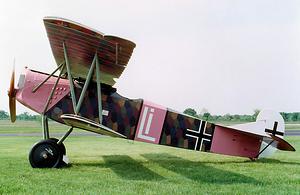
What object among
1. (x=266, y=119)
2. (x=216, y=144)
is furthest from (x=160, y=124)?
(x=266, y=119)

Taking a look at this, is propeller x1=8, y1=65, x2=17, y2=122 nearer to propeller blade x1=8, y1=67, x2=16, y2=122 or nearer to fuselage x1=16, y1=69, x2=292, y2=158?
propeller blade x1=8, y1=67, x2=16, y2=122

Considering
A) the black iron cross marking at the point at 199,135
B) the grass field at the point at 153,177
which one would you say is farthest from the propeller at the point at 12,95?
the black iron cross marking at the point at 199,135

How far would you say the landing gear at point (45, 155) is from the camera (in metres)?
7.89

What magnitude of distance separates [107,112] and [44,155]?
182cm

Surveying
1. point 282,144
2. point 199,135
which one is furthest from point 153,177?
point 282,144

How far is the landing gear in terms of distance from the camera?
25.9 ft

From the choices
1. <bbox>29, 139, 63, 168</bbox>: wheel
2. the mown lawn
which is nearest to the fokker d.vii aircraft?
<bbox>29, 139, 63, 168</bbox>: wheel

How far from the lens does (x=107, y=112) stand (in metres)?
8.80

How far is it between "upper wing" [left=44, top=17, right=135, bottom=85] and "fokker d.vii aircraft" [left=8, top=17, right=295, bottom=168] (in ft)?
0.08

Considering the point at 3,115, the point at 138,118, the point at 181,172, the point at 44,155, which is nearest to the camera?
the point at 181,172

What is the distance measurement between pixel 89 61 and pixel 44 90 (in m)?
1.32

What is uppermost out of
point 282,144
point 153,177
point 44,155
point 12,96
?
point 282,144

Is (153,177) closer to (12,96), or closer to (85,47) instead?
(85,47)

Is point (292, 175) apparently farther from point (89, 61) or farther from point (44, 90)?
point (44, 90)
